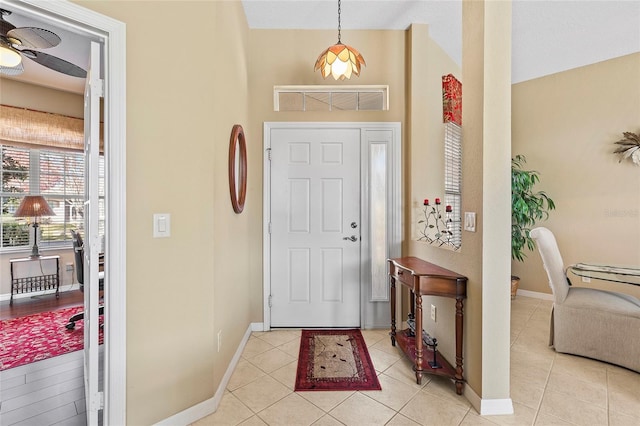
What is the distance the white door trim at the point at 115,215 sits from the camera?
4.87ft

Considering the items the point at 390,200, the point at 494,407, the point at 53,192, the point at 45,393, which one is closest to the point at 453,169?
the point at 390,200

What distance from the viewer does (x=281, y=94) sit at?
3.01 m

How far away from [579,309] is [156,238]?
3.30m

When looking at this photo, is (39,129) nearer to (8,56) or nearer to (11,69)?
(11,69)

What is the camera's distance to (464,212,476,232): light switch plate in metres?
1.84

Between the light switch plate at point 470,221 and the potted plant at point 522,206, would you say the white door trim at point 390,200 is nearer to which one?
the light switch plate at point 470,221

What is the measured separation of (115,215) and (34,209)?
3.91m

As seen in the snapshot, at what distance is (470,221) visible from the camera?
187 cm

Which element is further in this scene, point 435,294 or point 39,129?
point 39,129

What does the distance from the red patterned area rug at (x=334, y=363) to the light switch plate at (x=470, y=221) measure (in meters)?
1.26

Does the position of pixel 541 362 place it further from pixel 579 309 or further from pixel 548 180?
pixel 548 180

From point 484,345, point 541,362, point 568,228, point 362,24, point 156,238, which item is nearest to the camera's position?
point 156,238

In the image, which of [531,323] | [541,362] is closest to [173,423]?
[541,362]

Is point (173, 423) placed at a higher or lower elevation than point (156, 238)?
lower
